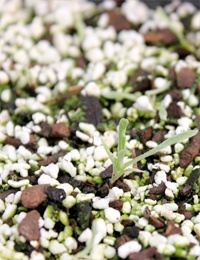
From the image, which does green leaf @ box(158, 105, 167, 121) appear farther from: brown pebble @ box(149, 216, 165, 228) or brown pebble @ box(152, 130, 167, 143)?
brown pebble @ box(149, 216, 165, 228)

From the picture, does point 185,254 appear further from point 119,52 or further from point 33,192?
point 119,52

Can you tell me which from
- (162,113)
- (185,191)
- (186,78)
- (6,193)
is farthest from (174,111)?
(6,193)

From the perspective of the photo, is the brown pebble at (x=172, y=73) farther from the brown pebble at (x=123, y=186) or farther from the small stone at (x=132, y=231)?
the small stone at (x=132, y=231)

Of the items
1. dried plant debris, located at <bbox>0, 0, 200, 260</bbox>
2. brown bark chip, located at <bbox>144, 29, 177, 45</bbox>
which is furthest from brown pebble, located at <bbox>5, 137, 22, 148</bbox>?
brown bark chip, located at <bbox>144, 29, 177, 45</bbox>

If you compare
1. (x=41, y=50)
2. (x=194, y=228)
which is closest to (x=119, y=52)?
(x=41, y=50)

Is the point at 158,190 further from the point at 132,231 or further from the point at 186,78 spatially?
the point at 186,78

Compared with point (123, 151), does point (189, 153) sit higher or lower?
lower

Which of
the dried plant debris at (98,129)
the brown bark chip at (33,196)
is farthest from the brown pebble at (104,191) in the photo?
the brown bark chip at (33,196)
